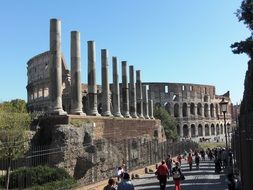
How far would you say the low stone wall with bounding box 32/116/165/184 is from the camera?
71.3 feet

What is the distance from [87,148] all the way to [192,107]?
3422 inches

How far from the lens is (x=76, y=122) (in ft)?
85.1

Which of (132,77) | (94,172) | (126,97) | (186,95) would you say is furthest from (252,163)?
(186,95)

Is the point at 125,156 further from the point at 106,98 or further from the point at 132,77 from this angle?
the point at 132,77

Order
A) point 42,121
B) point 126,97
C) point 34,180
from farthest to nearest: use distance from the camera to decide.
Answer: point 126,97, point 42,121, point 34,180

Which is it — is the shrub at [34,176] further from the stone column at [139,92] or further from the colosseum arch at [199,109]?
the colosseum arch at [199,109]

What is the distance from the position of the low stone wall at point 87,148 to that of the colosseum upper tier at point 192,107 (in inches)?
2734

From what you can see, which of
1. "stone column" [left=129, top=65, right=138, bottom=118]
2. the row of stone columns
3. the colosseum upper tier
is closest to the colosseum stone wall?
the row of stone columns

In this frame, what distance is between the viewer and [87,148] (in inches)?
902

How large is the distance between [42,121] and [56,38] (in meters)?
4.45

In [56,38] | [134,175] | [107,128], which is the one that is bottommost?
[134,175]

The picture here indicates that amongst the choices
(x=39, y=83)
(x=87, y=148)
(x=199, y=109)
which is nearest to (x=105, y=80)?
(x=87, y=148)

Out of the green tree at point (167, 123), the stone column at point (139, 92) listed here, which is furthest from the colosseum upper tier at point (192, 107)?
the stone column at point (139, 92)

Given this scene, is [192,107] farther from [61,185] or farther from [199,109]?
[61,185]
